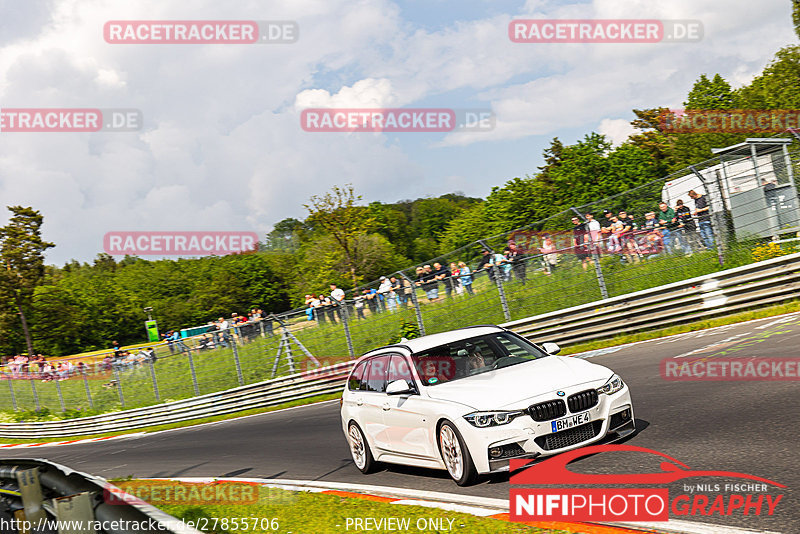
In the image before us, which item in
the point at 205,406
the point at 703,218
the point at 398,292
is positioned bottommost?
the point at 205,406

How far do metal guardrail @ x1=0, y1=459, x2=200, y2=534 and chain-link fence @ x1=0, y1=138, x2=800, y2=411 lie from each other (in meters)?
11.3

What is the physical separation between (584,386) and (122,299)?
387ft

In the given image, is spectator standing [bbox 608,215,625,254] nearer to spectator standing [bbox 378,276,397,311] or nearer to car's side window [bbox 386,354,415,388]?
spectator standing [bbox 378,276,397,311]

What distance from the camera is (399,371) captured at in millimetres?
8836

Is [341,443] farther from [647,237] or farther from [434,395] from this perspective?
[647,237]

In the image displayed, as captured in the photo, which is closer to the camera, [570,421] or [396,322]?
[570,421]

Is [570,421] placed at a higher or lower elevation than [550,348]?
lower

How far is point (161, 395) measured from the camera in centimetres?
2603

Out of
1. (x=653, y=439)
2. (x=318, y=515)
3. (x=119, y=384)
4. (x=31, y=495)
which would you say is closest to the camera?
(x=31, y=495)

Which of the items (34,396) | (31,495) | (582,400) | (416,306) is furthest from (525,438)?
(34,396)

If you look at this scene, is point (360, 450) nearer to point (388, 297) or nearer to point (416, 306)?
point (416, 306)

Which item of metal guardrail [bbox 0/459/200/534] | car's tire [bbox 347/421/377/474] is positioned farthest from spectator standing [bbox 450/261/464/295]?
metal guardrail [bbox 0/459/200/534]

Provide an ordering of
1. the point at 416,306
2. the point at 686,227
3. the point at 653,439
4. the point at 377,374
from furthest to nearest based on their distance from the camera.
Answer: the point at 416,306 → the point at 686,227 → the point at 377,374 → the point at 653,439

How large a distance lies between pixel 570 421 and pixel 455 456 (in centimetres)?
115
